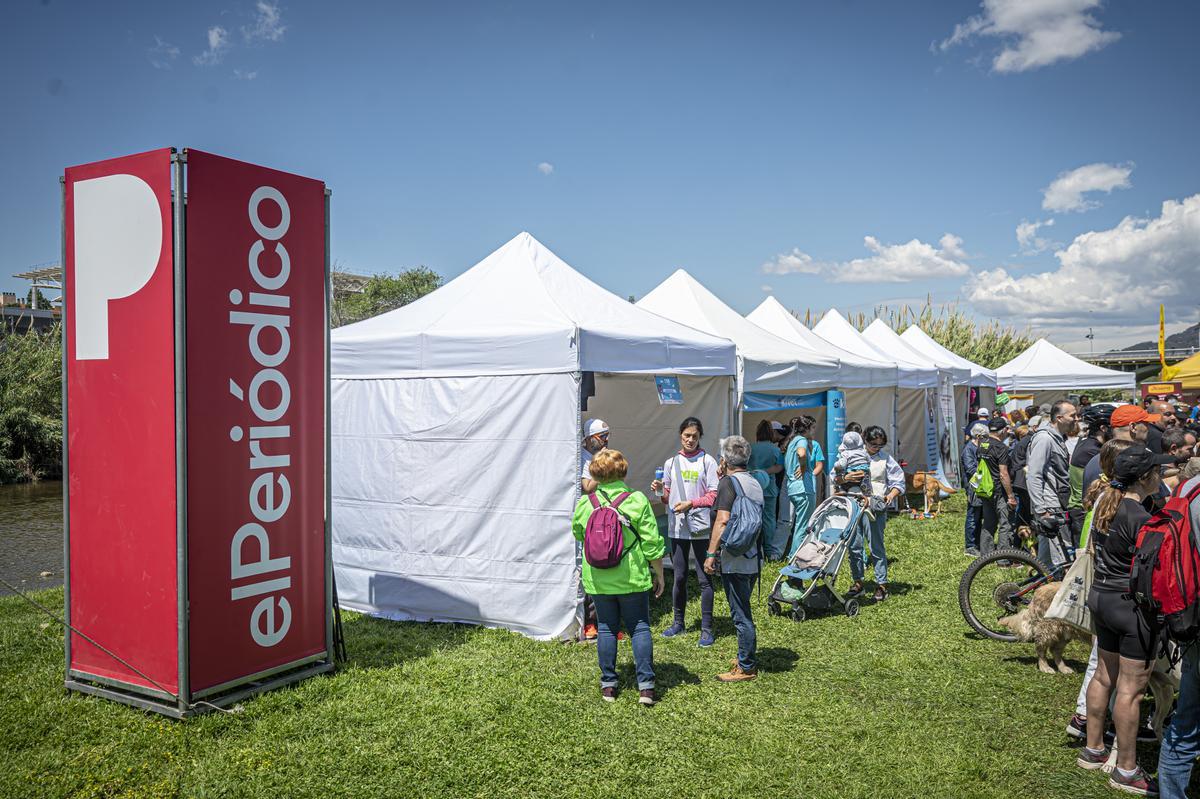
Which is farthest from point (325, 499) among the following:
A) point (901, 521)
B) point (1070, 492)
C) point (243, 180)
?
point (901, 521)

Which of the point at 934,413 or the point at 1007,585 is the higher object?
the point at 934,413

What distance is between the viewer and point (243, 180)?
479 centimetres

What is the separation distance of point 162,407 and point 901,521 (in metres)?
10.7

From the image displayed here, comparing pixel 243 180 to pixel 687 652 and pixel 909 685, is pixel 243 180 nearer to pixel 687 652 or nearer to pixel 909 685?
pixel 687 652

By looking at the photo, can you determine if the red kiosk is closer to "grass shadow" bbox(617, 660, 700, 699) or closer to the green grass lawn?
the green grass lawn

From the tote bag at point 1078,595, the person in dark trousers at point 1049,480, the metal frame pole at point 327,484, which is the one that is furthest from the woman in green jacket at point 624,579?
the person in dark trousers at point 1049,480

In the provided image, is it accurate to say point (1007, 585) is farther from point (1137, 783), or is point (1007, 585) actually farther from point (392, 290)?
point (392, 290)

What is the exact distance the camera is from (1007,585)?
6000 millimetres

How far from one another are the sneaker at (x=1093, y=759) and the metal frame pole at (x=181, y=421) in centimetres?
490

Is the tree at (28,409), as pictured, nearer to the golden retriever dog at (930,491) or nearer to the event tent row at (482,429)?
the event tent row at (482,429)

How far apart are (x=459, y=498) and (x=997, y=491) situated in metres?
5.77

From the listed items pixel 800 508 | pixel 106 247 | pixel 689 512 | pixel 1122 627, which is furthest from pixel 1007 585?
pixel 106 247

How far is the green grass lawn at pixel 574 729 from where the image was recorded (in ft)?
12.7

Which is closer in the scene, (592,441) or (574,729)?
(574,729)
